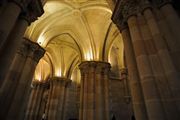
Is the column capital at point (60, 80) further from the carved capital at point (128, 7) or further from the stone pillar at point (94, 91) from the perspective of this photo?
the carved capital at point (128, 7)

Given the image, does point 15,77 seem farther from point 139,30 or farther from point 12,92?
point 139,30

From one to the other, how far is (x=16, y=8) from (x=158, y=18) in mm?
4349

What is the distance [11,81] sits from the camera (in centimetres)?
648

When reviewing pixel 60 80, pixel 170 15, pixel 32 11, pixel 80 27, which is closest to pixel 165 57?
pixel 170 15

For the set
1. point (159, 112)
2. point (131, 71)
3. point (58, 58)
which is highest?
point (58, 58)

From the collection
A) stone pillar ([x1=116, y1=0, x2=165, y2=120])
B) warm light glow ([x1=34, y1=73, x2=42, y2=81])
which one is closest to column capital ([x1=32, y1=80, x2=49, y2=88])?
warm light glow ([x1=34, y1=73, x2=42, y2=81])

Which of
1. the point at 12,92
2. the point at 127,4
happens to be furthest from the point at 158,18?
the point at 12,92

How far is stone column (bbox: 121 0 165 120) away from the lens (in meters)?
3.45

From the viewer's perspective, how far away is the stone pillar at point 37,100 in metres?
15.8

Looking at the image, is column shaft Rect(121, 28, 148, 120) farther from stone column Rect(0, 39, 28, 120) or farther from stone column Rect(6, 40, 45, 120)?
stone column Rect(6, 40, 45, 120)

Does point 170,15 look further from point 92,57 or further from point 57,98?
point 57,98

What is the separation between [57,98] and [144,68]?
11.4 meters

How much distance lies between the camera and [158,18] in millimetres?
4535

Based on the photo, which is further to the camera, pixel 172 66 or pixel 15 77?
pixel 15 77
